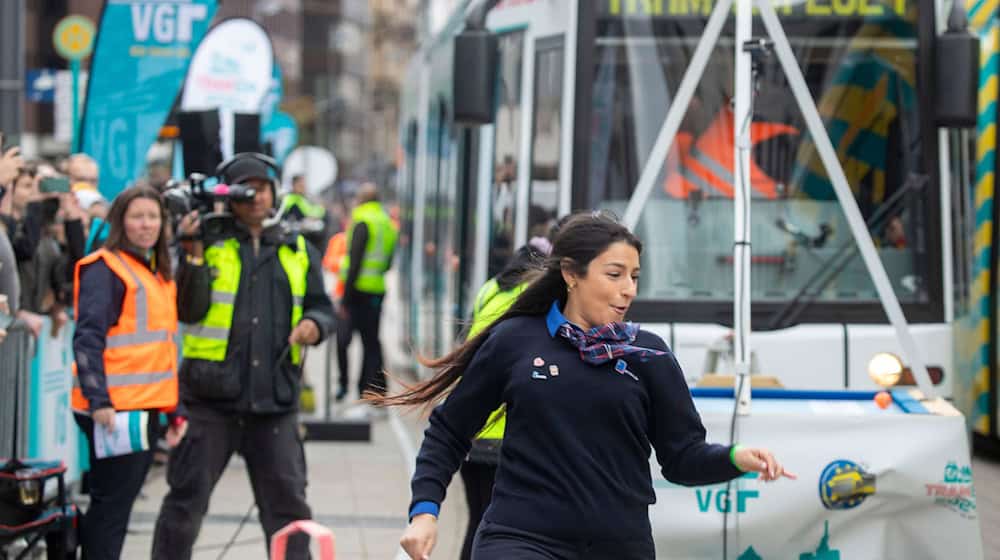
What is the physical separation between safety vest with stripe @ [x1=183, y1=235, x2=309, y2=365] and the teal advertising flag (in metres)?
5.29

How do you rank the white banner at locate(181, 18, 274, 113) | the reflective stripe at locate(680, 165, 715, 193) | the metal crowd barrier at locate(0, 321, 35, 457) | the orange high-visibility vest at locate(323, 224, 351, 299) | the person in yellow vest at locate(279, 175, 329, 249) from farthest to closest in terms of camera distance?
1. the orange high-visibility vest at locate(323, 224, 351, 299)
2. the white banner at locate(181, 18, 274, 113)
3. the person in yellow vest at locate(279, 175, 329, 249)
4. the reflective stripe at locate(680, 165, 715, 193)
5. the metal crowd barrier at locate(0, 321, 35, 457)

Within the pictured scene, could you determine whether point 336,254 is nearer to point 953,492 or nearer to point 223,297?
point 223,297

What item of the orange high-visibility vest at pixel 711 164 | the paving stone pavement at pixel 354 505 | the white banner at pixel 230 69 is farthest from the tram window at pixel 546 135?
the white banner at pixel 230 69

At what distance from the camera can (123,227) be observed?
6.50m

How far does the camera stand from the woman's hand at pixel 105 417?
20.2 ft

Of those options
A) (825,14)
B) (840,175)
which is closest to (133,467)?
(840,175)

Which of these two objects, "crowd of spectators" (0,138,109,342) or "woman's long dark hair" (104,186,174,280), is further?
"crowd of spectators" (0,138,109,342)

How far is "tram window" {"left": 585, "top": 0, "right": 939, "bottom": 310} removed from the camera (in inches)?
319

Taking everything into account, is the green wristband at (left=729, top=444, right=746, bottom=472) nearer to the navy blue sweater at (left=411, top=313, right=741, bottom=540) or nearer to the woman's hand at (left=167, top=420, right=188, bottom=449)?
the navy blue sweater at (left=411, top=313, right=741, bottom=540)

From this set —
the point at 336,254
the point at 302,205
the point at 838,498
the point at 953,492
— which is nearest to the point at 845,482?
the point at 838,498

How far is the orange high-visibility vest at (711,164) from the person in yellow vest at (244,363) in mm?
2248

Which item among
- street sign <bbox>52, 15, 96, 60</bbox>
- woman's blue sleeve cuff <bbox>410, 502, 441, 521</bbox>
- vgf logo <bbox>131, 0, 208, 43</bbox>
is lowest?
woman's blue sleeve cuff <bbox>410, 502, 441, 521</bbox>

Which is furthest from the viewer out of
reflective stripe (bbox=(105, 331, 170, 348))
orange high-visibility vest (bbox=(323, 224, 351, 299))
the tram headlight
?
orange high-visibility vest (bbox=(323, 224, 351, 299))

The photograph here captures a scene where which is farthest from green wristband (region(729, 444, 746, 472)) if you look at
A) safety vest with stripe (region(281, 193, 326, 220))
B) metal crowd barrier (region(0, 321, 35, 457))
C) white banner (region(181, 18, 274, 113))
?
white banner (region(181, 18, 274, 113))
